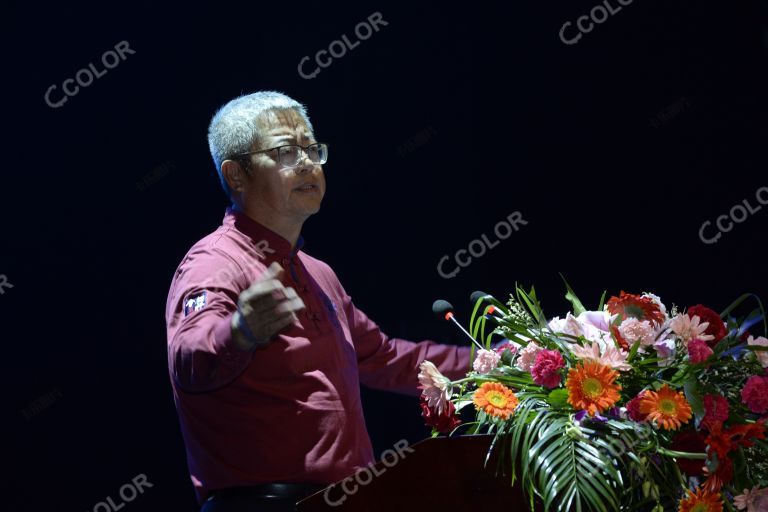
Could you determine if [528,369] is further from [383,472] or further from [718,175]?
[718,175]

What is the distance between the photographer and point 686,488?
1.37 meters

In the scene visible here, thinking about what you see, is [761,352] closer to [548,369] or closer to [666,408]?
[666,408]

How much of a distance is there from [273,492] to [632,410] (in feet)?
2.49

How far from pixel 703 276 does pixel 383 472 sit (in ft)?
7.53

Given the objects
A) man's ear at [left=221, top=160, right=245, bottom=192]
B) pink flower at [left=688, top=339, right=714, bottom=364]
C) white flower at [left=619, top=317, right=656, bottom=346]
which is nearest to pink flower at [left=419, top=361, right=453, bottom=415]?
white flower at [left=619, top=317, right=656, bottom=346]

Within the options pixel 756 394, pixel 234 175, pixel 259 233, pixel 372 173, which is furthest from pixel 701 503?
pixel 372 173

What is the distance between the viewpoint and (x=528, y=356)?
153 cm

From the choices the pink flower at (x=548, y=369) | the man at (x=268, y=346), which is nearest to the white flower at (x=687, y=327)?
the pink flower at (x=548, y=369)

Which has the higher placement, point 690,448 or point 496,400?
point 496,400

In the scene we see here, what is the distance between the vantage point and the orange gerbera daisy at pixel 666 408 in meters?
1.37

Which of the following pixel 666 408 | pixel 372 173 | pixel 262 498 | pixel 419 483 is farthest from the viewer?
pixel 372 173

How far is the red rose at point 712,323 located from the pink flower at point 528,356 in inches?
12.3

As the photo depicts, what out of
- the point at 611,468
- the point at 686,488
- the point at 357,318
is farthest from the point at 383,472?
the point at 357,318

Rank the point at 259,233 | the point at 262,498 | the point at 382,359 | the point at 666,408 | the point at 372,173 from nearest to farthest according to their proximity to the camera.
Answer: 1. the point at 666,408
2. the point at 262,498
3. the point at 259,233
4. the point at 382,359
5. the point at 372,173
